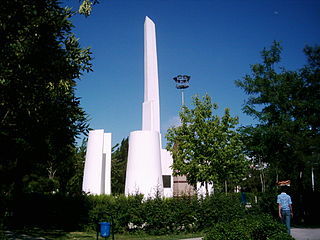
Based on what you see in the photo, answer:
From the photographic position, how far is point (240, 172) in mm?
21578

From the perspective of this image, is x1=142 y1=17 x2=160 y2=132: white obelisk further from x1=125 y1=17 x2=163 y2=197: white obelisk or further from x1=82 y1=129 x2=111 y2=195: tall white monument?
x1=125 y1=17 x2=163 y2=197: white obelisk

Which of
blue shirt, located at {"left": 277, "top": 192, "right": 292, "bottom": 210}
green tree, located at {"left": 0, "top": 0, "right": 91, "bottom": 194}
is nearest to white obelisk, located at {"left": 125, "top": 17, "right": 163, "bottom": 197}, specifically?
green tree, located at {"left": 0, "top": 0, "right": 91, "bottom": 194}

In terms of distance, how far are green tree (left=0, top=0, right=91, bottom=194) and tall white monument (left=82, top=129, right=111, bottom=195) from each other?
1179cm

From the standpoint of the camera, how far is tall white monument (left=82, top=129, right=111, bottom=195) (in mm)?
25969

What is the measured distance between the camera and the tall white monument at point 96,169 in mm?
25969

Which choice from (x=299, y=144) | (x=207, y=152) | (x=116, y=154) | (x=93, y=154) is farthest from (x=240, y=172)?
(x=116, y=154)

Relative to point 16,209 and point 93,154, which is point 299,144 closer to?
point 16,209

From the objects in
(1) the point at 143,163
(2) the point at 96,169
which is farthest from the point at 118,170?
(1) the point at 143,163

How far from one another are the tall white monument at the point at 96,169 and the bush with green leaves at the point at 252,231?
19.5 m

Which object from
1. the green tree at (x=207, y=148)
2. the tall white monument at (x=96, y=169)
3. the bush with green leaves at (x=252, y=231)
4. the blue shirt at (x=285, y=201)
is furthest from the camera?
the tall white monument at (x=96, y=169)

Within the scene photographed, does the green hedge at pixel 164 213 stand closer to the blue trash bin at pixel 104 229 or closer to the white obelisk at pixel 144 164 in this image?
the blue trash bin at pixel 104 229

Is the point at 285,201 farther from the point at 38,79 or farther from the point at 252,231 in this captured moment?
the point at 38,79

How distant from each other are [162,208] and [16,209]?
817 centimetres

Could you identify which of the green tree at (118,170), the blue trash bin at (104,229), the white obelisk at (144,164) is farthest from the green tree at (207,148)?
the green tree at (118,170)
